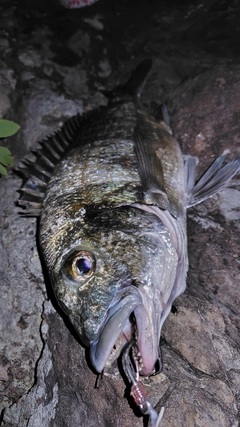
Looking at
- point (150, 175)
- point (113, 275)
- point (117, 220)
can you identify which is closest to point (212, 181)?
point (150, 175)

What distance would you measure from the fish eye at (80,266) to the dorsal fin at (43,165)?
98 cm

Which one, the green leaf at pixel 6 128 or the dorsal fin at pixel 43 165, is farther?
the green leaf at pixel 6 128

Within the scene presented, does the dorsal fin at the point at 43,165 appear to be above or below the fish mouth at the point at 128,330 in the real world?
above

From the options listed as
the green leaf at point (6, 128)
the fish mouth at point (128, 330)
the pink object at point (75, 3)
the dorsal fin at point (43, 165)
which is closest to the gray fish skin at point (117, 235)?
the fish mouth at point (128, 330)

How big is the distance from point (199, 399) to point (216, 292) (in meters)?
0.77

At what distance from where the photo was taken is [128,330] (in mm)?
2119

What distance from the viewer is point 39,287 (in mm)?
3010

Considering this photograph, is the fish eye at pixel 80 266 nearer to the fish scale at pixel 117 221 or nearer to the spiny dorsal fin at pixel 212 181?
the fish scale at pixel 117 221

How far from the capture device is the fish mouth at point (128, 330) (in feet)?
6.20

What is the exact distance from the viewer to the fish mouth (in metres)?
1.89

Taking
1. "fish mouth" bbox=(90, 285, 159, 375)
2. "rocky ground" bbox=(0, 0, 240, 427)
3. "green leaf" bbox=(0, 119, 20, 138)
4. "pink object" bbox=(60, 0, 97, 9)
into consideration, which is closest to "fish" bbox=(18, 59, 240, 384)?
"fish mouth" bbox=(90, 285, 159, 375)

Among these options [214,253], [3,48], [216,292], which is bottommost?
[216,292]

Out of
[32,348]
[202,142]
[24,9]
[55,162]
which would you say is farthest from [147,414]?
[24,9]

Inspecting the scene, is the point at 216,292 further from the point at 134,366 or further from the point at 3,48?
the point at 3,48
